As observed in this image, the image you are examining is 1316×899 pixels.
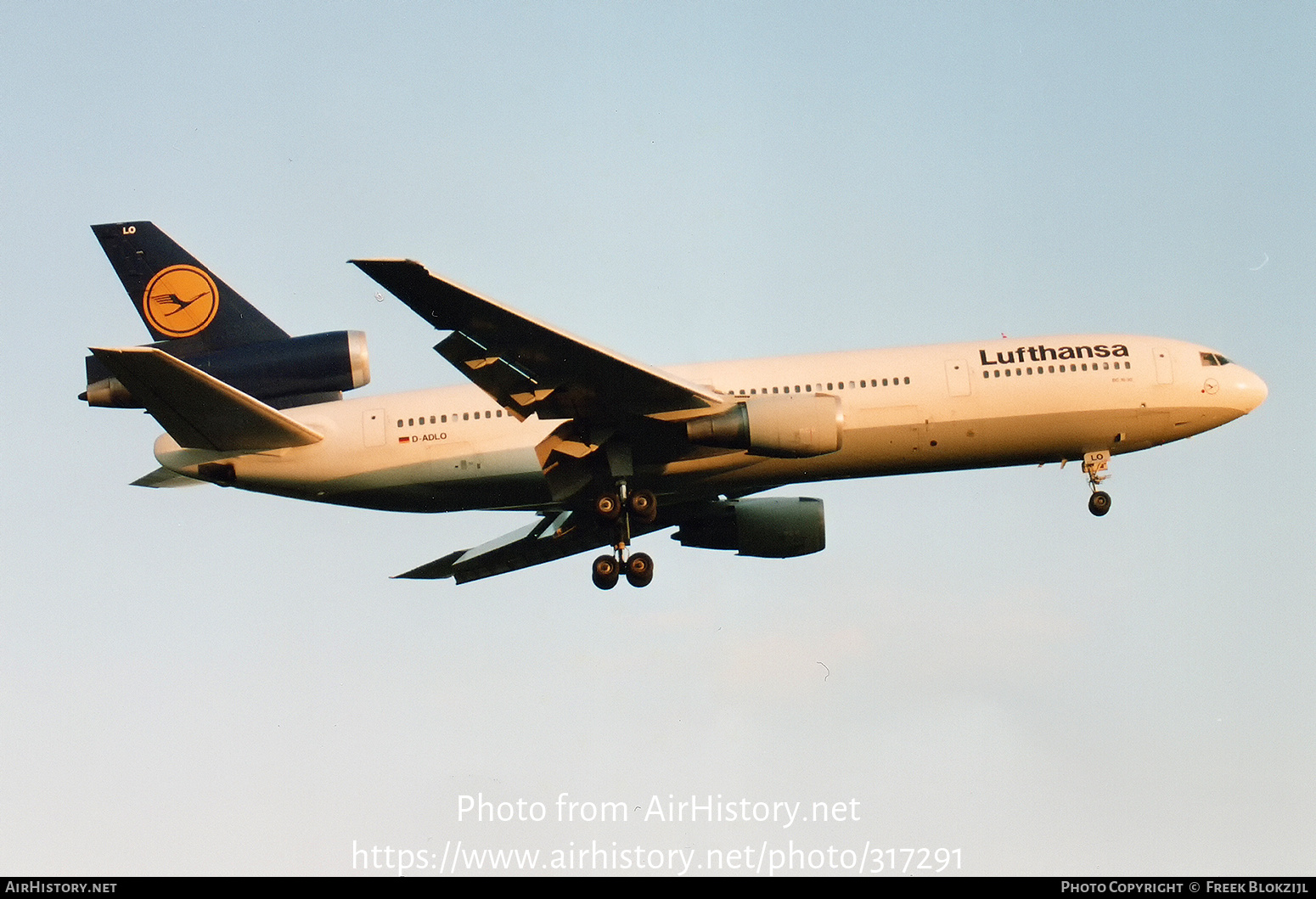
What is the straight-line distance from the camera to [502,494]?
1075 inches

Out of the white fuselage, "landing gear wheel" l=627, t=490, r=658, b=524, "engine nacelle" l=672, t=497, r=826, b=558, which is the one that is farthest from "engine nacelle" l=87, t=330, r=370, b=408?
"engine nacelle" l=672, t=497, r=826, b=558

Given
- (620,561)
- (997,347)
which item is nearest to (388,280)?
(620,561)

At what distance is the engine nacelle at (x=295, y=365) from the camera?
26547 mm

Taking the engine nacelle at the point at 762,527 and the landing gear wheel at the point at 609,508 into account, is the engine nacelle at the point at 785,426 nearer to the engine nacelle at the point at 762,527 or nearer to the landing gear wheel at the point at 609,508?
the landing gear wheel at the point at 609,508

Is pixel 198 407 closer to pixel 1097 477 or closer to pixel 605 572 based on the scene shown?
pixel 605 572

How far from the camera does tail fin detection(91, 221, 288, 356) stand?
93.8 feet

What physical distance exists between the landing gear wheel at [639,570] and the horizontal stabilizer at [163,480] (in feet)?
29.3

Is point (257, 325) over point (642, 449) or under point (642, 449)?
over

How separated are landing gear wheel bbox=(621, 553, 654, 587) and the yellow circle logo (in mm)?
10259

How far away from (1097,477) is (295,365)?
1686 centimetres

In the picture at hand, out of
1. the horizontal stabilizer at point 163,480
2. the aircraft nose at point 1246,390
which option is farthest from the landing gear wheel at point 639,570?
the aircraft nose at point 1246,390

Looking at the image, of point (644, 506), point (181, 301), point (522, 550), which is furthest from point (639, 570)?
point (181, 301)
